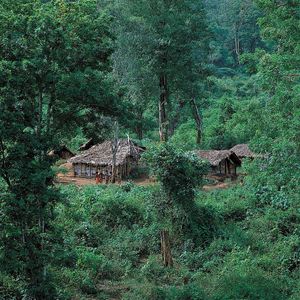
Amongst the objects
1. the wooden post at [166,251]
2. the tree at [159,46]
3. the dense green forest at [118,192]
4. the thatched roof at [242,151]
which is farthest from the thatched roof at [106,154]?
the wooden post at [166,251]

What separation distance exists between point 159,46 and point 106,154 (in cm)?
752

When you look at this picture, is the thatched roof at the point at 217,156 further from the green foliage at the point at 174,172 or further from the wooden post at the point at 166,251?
the wooden post at the point at 166,251

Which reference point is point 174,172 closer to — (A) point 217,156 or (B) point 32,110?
(B) point 32,110

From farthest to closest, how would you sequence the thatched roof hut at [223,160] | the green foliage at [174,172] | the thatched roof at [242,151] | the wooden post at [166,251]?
the thatched roof at [242,151], the thatched roof hut at [223,160], the green foliage at [174,172], the wooden post at [166,251]

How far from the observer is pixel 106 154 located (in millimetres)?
30578

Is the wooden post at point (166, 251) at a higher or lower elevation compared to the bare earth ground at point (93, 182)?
lower

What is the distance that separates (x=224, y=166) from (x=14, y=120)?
67.0 feet

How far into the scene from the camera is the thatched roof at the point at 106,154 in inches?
1168

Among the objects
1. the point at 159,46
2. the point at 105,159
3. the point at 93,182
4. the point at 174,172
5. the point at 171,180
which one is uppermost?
the point at 159,46

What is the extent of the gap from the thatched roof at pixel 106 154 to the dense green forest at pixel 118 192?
14.7 feet

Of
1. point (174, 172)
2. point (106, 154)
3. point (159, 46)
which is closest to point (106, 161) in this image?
point (106, 154)

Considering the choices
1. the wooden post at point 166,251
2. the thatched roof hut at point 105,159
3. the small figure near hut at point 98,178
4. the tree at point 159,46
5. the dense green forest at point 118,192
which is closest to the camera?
the dense green forest at point 118,192

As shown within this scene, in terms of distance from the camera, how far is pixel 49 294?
38.8ft

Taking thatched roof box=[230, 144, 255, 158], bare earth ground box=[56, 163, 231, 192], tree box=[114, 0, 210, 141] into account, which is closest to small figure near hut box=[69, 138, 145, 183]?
bare earth ground box=[56, 163, 231, 192]
